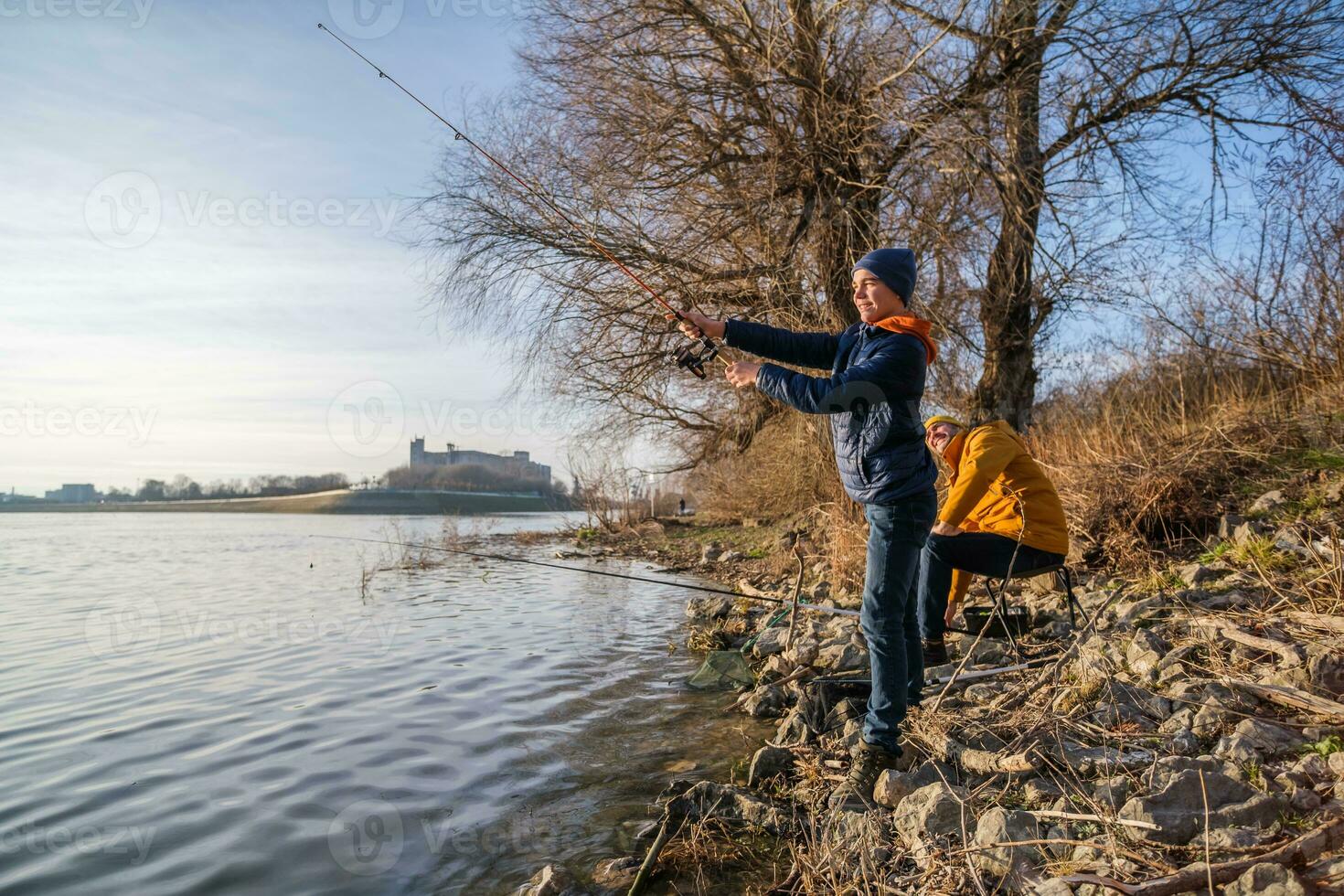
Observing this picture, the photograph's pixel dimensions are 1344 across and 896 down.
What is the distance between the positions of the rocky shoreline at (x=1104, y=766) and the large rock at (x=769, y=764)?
0.01 metres

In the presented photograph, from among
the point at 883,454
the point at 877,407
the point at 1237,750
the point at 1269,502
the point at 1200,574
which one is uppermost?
the point at 877,407

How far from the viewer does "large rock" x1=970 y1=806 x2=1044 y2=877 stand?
258 centimetres

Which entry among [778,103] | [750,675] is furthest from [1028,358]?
[750,675]

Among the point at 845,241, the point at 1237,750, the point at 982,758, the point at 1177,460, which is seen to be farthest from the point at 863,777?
the point at 845,241

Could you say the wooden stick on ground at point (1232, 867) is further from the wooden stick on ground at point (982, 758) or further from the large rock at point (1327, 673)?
the large rock at point (1327, 673)

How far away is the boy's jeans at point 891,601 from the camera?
3.58m

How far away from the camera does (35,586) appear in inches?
496

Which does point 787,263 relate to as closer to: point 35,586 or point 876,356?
point 876,356

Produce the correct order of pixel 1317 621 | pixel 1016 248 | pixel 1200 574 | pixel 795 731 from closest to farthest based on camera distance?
pixel 1317 621 → pixel 795 731 → pixel 1200 574 → pixel 1016 248

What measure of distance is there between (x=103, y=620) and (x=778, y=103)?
10268 millimetres

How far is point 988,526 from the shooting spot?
488cm

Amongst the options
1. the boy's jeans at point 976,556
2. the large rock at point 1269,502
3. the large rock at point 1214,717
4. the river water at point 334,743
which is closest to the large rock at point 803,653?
the river water at point 334,743

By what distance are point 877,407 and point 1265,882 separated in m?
2.08

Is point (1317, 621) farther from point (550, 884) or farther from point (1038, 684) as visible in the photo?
point (550, 884)
